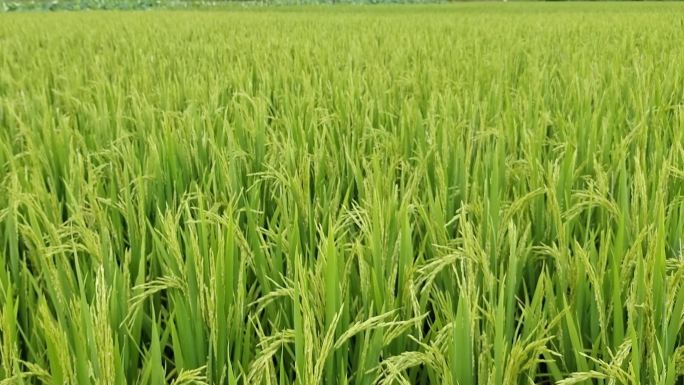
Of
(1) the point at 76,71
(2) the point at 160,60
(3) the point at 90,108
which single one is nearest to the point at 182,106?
(3) the point at 90,108

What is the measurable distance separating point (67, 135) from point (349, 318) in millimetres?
1097

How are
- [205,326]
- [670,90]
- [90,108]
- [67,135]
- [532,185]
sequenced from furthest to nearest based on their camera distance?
1. [670,90]
2. [90,108]
3. [67,135]
4. [532,185]
5. [205,326]

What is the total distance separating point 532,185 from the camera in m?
1.12

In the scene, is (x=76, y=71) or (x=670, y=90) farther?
(x=76, y=71)

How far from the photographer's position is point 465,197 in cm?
114

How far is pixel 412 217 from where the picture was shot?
1.13 metres

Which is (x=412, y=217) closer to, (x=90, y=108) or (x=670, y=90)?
(x=90, y=108)

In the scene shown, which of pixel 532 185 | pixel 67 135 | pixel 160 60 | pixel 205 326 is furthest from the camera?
pixel 160 60

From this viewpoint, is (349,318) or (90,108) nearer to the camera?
(349,318)

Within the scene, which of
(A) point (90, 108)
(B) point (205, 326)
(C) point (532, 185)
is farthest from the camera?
(A) point (90, 108)

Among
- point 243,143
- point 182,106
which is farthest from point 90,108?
point 243,143

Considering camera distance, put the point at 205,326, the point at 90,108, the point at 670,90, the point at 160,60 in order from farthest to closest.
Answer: the point at 160,60 → the point at 670,90 → the point at 90,108 → the point at 205,326

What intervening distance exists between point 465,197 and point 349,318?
449mm

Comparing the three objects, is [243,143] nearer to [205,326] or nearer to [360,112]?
[360,112]
